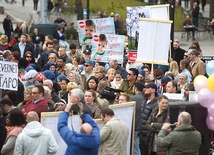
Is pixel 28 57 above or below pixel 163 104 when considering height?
above

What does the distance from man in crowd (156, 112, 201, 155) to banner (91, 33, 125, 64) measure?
8.41m

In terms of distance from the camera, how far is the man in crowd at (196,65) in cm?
1906

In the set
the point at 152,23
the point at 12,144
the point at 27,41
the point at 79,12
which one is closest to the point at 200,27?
the point at 79,12

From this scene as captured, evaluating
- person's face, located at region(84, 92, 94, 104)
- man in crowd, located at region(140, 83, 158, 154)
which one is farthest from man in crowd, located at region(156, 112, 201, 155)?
person's face, located at region(84, 92, 94, 104)

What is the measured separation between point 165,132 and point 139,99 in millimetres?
2333

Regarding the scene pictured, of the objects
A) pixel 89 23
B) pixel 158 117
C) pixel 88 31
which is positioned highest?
pixel 89 23

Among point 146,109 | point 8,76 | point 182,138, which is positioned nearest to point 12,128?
point 182,138

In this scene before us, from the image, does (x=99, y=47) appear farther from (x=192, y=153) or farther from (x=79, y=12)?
(x=79, y=12)

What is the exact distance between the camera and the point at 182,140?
12.1 metres

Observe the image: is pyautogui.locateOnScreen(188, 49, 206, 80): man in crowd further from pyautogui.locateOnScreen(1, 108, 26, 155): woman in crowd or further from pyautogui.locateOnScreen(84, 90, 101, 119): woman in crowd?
pyautogui.locateOnScreen(1, 108, 26, 155): woman in crowd

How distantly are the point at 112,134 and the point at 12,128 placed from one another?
1490 mm

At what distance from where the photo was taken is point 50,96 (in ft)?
49.2

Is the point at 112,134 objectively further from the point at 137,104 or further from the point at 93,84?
the point at 93,84

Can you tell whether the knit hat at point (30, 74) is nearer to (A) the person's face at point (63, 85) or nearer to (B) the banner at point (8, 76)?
(A) the person's face at point (63, 85)
